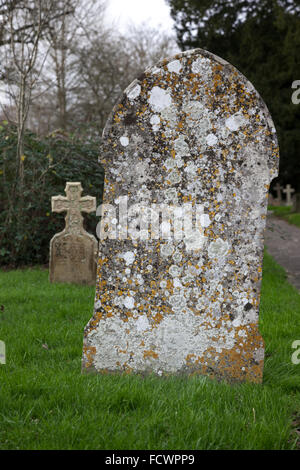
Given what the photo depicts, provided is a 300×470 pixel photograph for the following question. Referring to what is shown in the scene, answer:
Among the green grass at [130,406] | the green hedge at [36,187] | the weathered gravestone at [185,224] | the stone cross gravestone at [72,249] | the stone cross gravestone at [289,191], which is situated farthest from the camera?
the stone cross gravestone at [289,191]

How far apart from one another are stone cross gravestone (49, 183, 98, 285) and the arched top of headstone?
375 cm

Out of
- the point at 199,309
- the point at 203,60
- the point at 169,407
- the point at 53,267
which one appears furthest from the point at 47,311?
the point at 203,60

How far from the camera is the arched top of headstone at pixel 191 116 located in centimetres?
325

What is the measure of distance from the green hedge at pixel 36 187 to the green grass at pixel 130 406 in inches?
184

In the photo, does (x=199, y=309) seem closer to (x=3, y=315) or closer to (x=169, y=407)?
(x=169, y=407)

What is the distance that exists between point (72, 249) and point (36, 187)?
7.09 ft

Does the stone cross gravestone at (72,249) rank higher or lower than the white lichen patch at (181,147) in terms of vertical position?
lower

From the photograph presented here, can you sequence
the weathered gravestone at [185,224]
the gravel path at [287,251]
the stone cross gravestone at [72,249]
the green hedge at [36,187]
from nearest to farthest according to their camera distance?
the weathered gravestone at [185,224] → the stone cross gravestone at [72,249] → the gravel path at [287,251] → the green hedge at [36,187]

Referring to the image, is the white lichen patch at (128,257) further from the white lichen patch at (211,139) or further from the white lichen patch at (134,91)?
the white lichen patch at (134,91)

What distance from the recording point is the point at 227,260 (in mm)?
3240

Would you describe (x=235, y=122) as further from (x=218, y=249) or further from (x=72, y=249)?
(x=72, y=249)

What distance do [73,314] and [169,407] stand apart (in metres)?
2.49

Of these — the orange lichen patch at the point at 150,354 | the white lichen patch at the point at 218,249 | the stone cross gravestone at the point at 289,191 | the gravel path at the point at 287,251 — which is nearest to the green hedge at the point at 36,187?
the gravel path at the point at 287,251
